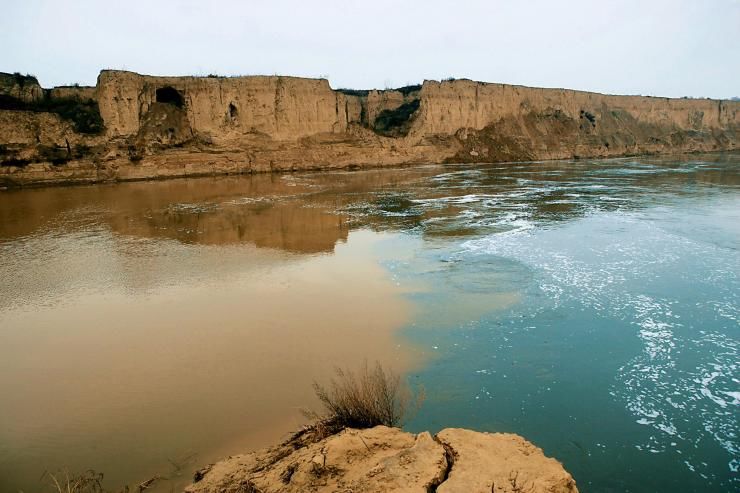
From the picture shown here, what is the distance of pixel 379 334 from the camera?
5766mm

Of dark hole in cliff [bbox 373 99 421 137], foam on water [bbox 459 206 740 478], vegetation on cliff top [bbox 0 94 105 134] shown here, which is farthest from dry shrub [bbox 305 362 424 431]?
dark hole in cliff [bbox 373 99 421 137]

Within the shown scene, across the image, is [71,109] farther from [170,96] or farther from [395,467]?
[395,467]

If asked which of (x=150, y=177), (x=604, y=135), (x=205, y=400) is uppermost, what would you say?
(x=604, y=135)

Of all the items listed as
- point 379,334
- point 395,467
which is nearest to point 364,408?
point 395,467

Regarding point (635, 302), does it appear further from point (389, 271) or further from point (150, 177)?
point (150, 177)

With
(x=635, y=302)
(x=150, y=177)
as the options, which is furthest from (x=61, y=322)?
(x=150, y=177)

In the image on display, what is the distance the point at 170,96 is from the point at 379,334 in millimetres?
26700

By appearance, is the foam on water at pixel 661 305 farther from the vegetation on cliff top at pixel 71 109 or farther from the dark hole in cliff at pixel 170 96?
the dark hole in cliff at pixel 170 96

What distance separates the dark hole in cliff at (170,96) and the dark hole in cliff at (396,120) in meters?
13.6

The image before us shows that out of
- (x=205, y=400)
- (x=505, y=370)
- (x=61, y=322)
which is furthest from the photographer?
(x=61, y=322)

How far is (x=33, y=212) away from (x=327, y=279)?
41.9 ft

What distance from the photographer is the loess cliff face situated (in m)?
23.7

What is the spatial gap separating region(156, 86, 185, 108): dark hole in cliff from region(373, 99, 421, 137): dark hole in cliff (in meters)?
13.6

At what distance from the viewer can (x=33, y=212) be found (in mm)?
15250
